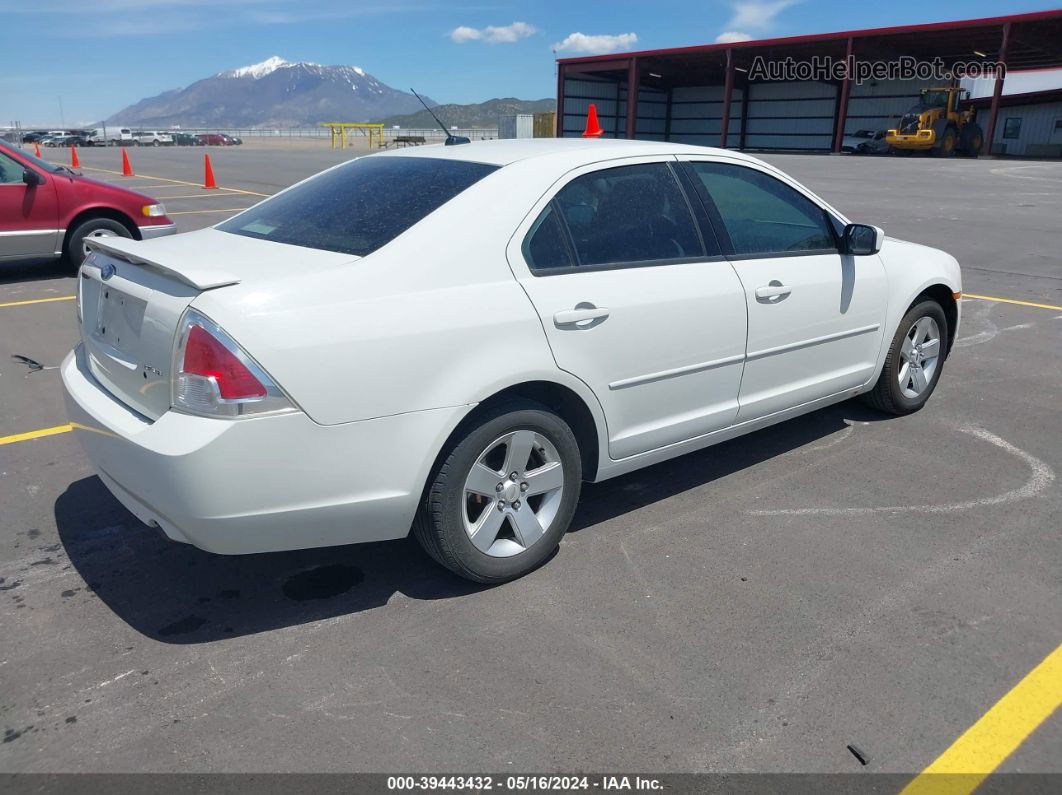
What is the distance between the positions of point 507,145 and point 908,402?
303cm

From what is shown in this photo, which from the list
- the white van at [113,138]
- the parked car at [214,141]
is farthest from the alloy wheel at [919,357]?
the parked car at [214,141]

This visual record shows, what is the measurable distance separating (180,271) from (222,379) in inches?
19.2

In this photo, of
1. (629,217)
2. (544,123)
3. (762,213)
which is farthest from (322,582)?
(544,123)

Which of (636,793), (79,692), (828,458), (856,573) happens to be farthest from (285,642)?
(828,458)

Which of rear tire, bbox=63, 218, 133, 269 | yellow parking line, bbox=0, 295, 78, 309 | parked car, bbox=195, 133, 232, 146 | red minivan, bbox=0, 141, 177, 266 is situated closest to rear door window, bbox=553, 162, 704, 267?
red minivan, bbox=0, 141, 177, 266

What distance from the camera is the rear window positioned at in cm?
337

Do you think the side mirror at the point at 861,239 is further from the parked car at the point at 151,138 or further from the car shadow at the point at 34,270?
the parked car at the point at 151,138

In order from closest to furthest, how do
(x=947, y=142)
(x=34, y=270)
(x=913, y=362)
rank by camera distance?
(x=913, y=362), (x=34, y=270), (x=947, y=142)

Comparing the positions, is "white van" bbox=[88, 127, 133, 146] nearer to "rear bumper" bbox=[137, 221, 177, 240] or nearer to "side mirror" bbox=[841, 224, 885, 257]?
"rear bumper" bbox=[137, 221, 177, 240]

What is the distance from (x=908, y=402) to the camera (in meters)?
5.42

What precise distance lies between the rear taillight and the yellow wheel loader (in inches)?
1681

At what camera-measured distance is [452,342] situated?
10.2 feet

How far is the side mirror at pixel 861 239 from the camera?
15.0 ft

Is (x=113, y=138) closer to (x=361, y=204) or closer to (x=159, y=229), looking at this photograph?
(x=159, y=229)
